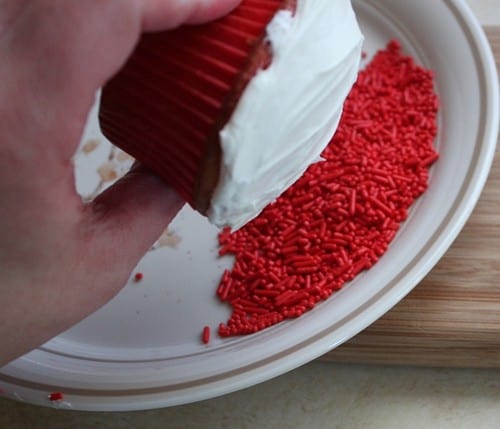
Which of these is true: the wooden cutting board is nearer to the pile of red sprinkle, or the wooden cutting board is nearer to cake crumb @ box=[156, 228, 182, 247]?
the pile of red sprinkle

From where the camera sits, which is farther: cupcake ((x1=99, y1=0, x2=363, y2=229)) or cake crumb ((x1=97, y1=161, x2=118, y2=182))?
cake crumb ((x1=97, y1=161, x2=118, y2=182))

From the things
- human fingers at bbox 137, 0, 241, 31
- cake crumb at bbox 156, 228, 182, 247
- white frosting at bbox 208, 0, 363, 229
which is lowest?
cake crumb at bbox 156, 228, 182, 247

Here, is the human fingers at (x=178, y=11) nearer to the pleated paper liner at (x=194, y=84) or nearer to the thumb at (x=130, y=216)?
the pleated paper liner at (x=194, y=84)

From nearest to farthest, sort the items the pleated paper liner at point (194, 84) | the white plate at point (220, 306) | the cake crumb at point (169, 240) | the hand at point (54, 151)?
the hand at point (54, 151) → the pleated paper liner at point (194, 84) → the white plate at point (220, 306) → the cake crumb at point (169, 240)

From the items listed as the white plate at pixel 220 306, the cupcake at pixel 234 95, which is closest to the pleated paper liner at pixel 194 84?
the cupcake at pixel 234 95

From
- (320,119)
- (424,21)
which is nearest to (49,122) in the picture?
(320,119)

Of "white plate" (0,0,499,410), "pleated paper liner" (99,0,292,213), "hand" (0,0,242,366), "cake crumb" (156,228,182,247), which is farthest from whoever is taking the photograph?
"cake crumb" (156,228,182,247)

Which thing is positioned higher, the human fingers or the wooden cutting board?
the human fingers

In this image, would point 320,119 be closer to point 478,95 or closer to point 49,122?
point 49,122

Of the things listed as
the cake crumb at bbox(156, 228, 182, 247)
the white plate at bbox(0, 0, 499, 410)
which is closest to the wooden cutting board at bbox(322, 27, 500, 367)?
the white plate at bbox(0, 0, 499, 410)
